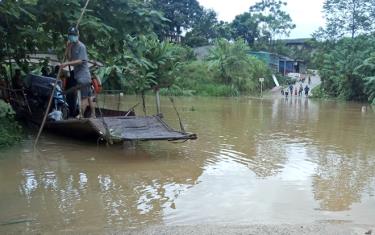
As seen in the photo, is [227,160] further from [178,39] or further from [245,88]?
[178,39]

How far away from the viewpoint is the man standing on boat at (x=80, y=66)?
8.08 metres

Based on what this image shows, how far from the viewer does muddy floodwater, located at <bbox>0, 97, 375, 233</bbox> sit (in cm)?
496

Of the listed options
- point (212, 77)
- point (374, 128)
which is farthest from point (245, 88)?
point (374, 128)

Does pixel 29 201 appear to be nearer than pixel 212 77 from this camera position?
Yes

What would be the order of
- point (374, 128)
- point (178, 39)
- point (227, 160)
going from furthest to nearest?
1. point (178, 39)
2. point (374, 128)
3. point (227, 160)

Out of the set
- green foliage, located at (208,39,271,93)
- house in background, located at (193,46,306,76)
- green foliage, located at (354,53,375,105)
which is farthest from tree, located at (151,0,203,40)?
green foliage, located at (354,53,375,105)

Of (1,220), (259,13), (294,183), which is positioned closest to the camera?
(1,220)

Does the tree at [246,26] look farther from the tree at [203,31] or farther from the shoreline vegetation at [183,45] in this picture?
the tree at [203,31]

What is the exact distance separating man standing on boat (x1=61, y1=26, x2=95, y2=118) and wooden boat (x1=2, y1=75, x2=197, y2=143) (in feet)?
1.36

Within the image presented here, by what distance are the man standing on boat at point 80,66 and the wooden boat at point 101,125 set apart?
0.41 meters

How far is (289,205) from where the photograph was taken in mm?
5590

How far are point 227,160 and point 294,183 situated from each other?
1794mm

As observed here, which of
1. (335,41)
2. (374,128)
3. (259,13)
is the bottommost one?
(374,128)

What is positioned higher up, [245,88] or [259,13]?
[259,13]
